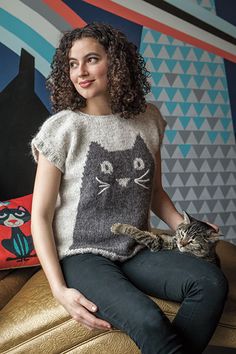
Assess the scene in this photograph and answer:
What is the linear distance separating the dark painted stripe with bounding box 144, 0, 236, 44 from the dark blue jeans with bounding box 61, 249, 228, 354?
5.12 feet

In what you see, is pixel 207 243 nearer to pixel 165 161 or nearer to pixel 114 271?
pixel 114 271

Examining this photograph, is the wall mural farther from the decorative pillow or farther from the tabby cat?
the tabby cat

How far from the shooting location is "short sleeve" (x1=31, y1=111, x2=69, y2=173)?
1.30 meters

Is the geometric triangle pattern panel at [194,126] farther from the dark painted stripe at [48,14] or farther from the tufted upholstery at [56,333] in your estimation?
the tufted upholstery at [56,333]

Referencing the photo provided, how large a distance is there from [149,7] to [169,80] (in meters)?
0.38

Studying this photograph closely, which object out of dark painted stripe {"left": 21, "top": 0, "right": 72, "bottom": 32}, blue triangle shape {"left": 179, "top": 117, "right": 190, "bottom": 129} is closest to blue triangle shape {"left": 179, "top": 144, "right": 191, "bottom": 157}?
blue triangle shape {"left": 179, "top": 117, "right": 190, "bottom": 129}

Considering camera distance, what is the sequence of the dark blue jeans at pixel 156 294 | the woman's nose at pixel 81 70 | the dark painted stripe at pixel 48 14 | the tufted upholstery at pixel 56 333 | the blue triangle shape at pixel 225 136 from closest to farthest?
the dark blue jeans at pixel 156 294
the tufted upholstery at pixel 56 333
the woman's nose at pixel 81 70
the dark painted stripe at pixel 48 14
the blue triangle shape at pixel 225 136

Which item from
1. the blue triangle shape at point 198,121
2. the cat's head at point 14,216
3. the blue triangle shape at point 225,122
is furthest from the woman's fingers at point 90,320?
the blue triangle shape at point 225,122

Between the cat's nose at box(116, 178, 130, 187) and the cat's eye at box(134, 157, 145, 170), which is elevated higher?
the cat's eye at box(134, 157, 145, 170)

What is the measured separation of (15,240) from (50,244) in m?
0.36

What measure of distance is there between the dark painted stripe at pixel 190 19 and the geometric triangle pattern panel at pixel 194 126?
0.09m

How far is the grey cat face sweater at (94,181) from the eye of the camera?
1323 mm

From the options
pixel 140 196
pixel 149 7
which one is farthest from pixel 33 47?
pixel 140 196

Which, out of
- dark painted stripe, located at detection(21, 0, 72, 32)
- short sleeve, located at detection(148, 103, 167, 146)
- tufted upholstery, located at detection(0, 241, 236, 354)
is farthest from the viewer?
dark painted stripe, located at detection(21, 0, 72, 32)
